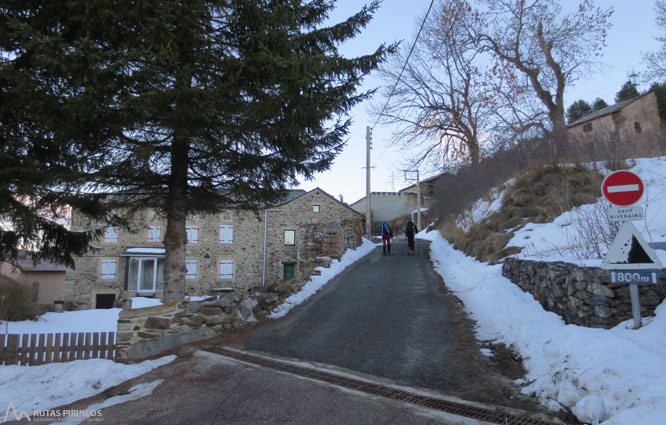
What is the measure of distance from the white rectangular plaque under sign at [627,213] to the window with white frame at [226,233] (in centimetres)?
2703

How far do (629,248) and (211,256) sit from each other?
27.7m

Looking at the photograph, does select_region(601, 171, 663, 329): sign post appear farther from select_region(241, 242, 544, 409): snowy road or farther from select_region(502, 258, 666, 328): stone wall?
Answer: select_region(241, 242, 544, 409): snowy road

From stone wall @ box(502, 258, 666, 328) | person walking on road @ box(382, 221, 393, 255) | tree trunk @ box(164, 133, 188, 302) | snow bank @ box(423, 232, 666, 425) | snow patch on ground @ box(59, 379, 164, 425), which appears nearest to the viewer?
snow bank @ box(423, 232, 666, 425)

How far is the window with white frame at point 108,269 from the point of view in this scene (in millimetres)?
28141

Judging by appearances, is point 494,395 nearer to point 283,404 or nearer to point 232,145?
point 283,404

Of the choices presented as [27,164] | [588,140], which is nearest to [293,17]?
[27,164]

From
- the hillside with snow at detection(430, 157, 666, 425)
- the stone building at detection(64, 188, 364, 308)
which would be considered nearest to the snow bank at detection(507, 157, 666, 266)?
the hillside with snow at detection(430, 157, 666, 425)

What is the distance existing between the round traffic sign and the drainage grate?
8.49ft

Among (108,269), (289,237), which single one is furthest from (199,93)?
(108,269)

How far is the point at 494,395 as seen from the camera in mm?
4090

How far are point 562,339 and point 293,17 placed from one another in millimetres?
6308

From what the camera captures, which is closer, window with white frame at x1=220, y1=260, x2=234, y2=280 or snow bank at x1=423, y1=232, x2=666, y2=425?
snow bank at x1=423, y1=232, x2=666, y2=425

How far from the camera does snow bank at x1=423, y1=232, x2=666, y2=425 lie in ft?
10.2

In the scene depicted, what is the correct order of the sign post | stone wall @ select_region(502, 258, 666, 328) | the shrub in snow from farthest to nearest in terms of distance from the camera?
stone wall @ select_region(502, 258, 666, 328)
the sign post
the shrub in snow
